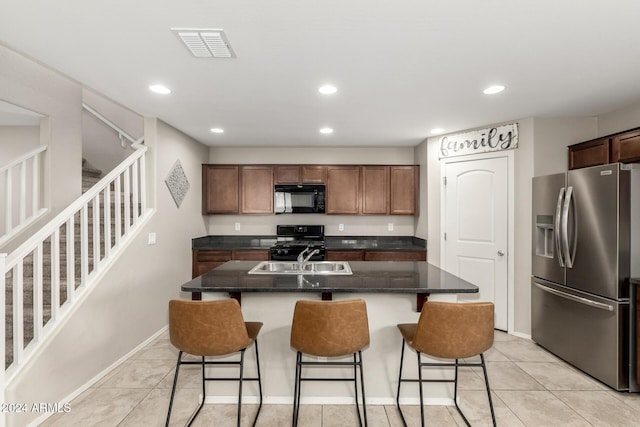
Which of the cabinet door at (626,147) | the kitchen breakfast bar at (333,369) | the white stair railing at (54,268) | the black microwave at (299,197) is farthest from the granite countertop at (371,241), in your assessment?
the white stair railing at (54,268)

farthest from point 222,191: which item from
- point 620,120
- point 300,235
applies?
point 620,120

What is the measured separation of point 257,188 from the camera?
4988mm

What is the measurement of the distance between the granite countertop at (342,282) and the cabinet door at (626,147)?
2079mm

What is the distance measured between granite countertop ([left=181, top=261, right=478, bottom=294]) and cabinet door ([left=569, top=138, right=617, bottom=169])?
2120 mm

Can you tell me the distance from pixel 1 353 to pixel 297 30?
2.60m

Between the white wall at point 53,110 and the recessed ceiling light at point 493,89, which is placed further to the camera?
the recessed ceiling light at point 493,89

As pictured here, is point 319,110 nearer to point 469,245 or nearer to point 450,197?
point 450,197

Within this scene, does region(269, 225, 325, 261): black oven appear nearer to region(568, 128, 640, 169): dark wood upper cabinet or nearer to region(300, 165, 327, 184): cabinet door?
region(300, 165, 327, 184): cabinet door

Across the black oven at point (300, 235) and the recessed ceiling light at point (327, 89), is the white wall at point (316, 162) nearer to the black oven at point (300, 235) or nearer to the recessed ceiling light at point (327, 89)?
the black oven at point (300, 235)

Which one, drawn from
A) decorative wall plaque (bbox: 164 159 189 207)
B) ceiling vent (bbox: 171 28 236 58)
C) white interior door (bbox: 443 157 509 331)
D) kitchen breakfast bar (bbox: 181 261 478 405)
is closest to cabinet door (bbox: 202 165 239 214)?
decorative wall plaque (bbox: 164 159 189 207)

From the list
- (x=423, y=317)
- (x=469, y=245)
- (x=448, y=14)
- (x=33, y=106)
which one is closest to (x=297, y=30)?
(x=448, y=14)

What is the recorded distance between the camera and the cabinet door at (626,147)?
9.30 feet

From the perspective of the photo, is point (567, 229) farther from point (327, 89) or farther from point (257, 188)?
point (257, 188)

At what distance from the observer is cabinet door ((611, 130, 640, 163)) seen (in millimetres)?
2834
